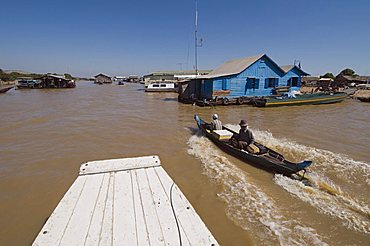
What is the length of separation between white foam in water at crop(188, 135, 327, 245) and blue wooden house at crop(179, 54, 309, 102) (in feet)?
50.9

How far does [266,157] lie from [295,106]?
17133 mm

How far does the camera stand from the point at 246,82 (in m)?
22.4

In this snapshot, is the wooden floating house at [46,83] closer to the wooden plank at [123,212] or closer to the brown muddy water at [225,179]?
the brown muddy water at [225,179]

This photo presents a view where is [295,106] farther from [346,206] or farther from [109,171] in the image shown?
[109,171]

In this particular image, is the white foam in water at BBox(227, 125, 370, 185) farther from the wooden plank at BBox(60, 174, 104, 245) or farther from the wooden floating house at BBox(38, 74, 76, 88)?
the wooden floating house at BBox(38, 74, 76, 88)

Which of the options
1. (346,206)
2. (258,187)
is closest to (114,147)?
(258,187)

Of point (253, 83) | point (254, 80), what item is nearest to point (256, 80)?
point (254, 80)

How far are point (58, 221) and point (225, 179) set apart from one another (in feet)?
14.6

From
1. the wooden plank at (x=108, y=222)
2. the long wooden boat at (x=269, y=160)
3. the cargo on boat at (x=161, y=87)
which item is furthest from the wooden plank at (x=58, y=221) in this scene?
the cargo on boat at (x=161, y=87)

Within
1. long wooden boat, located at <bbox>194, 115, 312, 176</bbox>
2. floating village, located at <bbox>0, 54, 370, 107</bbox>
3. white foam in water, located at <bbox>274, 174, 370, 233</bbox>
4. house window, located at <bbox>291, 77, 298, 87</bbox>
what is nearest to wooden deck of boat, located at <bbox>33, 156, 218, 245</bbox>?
white foam in water, located at <bbox>274, 174, 370, 233</bbox>

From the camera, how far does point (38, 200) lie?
489 cm

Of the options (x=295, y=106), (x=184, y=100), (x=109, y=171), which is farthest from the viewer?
(x=184, y=100)

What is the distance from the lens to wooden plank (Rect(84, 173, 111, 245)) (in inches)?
75.7

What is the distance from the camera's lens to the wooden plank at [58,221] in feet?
6.13
